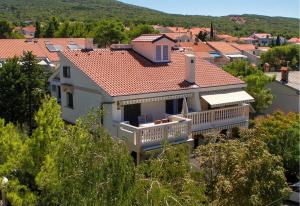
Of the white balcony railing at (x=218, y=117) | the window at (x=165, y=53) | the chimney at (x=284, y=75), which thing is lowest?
the white balcony railing at (x=218, y=117)

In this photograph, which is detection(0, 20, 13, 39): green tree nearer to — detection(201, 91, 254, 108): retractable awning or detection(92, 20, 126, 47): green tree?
detection(92, 20, 126, 47): green tree

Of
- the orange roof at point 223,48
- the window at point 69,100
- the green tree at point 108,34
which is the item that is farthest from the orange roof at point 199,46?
the window at point 69,100

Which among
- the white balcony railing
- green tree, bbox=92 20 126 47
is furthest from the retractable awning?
green tree, bbox=92 20 126 47

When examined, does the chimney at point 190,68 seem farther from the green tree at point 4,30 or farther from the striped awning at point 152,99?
the green tree at point 4,30

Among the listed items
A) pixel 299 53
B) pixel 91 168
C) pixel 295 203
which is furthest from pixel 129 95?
pixel 299 53

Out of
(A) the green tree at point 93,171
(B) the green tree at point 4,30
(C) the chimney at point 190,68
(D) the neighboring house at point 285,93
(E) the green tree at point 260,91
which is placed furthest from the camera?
(B) the green tree at point 4,30

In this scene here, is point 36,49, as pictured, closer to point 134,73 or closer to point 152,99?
point 134,73

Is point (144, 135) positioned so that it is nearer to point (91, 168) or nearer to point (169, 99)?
point (169, 99)
